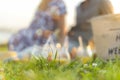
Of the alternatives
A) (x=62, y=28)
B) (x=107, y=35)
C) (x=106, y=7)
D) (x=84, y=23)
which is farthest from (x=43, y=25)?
(x=107, y=35)

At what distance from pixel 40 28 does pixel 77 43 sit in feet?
1.35

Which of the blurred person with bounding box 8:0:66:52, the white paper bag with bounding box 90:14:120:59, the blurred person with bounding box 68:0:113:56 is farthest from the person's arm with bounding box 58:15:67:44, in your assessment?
the white paper bag with bounding box 90:14:120:59

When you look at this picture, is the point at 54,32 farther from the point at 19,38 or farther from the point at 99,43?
the point at 99,43

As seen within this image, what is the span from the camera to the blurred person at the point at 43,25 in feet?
12.7

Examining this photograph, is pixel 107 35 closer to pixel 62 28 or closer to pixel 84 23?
pixel 62 28

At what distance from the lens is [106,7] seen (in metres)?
3.33

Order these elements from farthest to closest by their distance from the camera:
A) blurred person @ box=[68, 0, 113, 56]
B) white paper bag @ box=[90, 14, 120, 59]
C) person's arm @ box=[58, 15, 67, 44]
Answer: person's arm @ box=[58, 15, 67, 44]
blurred person @ box=[68, 0, 113, 56]
white paper bag @ box=[90, 14, 120, 59]

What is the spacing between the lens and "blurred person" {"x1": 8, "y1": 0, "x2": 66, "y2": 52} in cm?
388

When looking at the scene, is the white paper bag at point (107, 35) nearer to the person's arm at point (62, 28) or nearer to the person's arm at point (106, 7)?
the person's arm at point (106, 7)

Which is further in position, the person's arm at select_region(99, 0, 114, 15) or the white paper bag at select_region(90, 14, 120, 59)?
the person's arm at select_region(99, 0, 114, 15)

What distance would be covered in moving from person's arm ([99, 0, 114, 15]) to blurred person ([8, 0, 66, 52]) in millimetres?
563

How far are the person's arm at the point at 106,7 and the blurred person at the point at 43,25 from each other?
0.56 meters

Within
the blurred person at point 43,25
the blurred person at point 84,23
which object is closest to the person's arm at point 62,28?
the blurred person at point 43,25

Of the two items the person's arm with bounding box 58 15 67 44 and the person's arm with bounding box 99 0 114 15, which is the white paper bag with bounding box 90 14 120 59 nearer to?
the person's arm with bounding box 99 0 114 15
